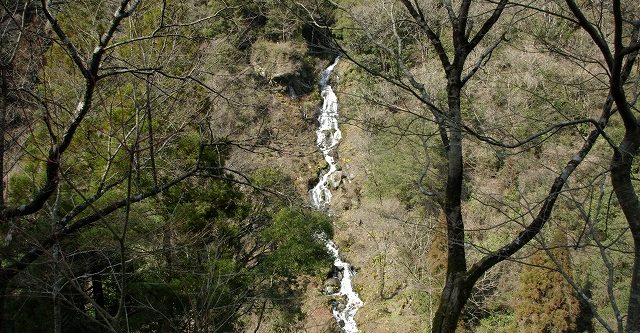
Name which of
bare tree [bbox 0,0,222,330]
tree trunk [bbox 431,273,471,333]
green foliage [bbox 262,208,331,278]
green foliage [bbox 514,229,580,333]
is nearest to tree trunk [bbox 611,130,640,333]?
tree trunk [bbox 431,273,471,333]

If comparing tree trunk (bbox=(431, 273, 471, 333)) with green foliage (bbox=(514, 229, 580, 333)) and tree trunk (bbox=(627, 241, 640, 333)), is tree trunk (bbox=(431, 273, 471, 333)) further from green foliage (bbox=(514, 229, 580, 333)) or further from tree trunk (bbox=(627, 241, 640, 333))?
green foliage (bbox=(514, 229, 580, 333))

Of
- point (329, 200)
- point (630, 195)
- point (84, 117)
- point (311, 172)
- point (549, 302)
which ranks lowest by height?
point (630, 195)

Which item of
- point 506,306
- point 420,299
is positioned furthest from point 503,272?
point 420,299

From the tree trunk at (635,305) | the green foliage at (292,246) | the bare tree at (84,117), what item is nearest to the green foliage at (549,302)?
the green foliage at (292,246)

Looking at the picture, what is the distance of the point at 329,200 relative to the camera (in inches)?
732

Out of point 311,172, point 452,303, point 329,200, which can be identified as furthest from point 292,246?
point 311,172

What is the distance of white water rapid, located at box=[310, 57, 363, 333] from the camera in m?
13.8

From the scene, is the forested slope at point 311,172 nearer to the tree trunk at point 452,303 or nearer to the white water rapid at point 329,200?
the tree trunk at point 452,303

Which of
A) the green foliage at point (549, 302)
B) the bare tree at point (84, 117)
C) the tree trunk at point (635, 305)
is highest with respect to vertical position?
the green foliage at point (549, 302)

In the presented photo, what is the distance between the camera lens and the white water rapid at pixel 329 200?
1380 cm

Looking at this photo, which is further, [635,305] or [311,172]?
[311,172]

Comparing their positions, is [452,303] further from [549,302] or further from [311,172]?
[311,172]

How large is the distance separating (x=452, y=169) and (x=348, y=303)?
12.5 m

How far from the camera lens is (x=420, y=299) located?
39.6ft
